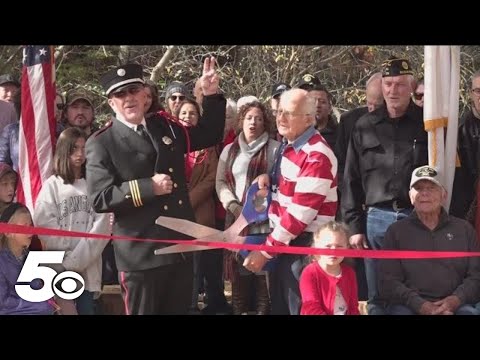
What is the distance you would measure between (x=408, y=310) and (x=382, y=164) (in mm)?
904

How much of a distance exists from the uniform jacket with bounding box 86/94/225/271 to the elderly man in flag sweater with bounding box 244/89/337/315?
0.42 metres

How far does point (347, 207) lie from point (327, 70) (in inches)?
33.3

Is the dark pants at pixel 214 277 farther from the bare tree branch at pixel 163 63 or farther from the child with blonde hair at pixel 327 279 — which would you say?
the bare tree branch at pixel 163 63

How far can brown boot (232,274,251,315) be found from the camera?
253 inches

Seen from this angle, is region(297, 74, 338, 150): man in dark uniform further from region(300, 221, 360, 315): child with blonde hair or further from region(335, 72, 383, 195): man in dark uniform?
region(300, 221, 360, 315): child with blonde hair

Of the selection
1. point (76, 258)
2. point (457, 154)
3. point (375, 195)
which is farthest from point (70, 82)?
point (457, 154)

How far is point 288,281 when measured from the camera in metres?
6.40

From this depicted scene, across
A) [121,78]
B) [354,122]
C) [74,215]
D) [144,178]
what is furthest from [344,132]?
[74,215]

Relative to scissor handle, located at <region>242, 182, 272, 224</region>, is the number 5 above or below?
below

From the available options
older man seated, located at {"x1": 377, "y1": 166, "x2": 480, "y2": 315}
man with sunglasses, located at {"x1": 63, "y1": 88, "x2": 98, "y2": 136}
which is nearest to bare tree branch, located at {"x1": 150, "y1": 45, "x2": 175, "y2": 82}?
man with sunglasses, located at {"x1": 63, "y1": 88, "x2": 98, "y2": 136}

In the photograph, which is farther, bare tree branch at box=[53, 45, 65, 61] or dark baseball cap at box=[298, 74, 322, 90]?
bare tree branch at box=[53, 45, 65, 61]

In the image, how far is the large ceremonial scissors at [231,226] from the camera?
6.38 metres

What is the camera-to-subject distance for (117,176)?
6.34 m

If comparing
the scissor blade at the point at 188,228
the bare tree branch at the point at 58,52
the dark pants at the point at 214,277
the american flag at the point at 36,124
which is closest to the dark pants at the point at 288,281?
the dark pants at the point at 214,277
